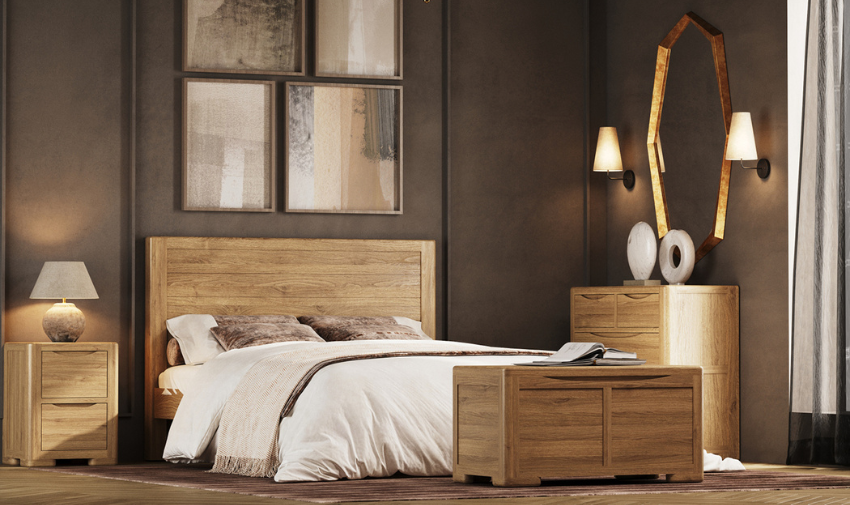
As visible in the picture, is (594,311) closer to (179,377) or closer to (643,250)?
(643,250)

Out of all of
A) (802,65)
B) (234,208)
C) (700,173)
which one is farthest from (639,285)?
(234,208)

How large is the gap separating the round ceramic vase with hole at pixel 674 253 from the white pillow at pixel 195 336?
2.40 m

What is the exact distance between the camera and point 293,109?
6629 mm

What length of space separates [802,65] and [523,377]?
261 centimetres

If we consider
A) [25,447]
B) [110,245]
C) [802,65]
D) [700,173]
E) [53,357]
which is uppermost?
[802,65]

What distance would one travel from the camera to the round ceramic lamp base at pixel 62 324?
5801 mm

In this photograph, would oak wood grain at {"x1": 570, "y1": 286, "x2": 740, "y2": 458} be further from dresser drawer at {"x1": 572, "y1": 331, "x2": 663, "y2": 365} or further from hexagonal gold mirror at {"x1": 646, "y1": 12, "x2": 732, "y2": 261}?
hexagonal gold mirror at {"x1": 646, "y1": 12, "x2": 732, "y2": 261}

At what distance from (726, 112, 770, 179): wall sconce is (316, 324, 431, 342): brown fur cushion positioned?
191 centimetres

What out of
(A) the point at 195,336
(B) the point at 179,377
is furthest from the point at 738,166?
(B) the point at 179,377

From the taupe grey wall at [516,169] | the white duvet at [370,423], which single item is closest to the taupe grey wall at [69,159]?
the taupe grey wall at [516,169]

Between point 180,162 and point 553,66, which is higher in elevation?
point 553,66

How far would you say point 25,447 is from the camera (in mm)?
5531

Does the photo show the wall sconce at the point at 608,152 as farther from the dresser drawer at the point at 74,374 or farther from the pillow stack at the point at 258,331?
the dresser drawer at the point at 74,374

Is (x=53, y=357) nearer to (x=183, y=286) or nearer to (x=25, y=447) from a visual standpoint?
(x=25, y=447)
